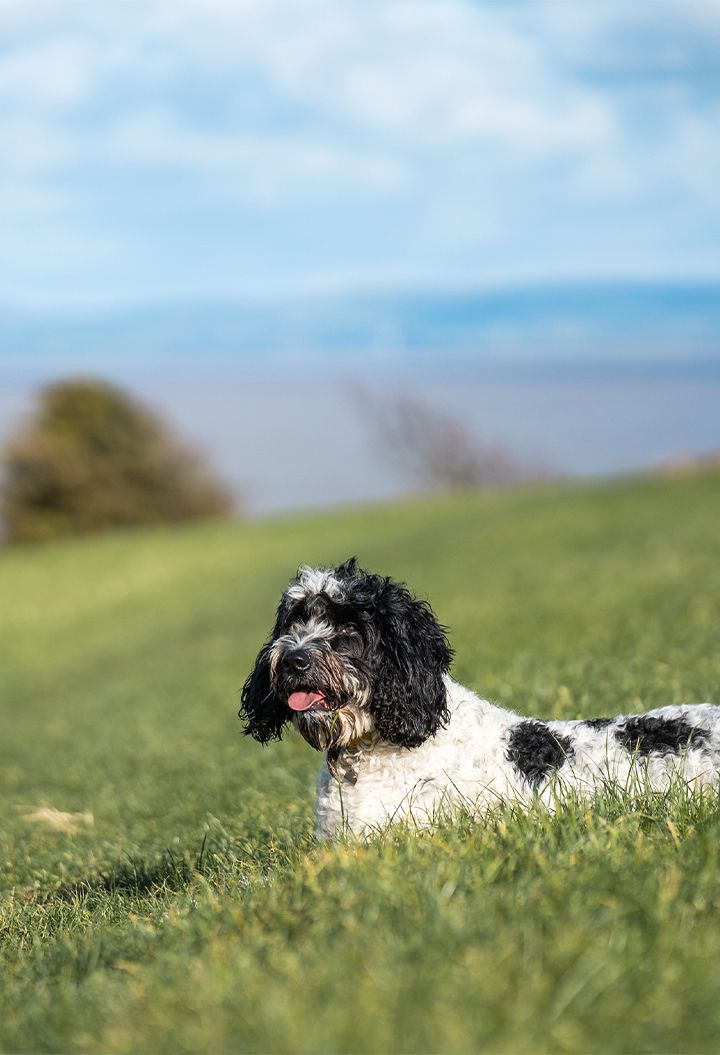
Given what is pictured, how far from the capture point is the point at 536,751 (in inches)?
216

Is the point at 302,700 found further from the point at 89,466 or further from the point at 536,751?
the point at 89,466

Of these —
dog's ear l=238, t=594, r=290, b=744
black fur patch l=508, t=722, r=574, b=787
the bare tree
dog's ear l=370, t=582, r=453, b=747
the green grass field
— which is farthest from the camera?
the bare tree

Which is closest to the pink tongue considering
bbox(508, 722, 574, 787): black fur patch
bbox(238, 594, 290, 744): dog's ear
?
bbox(238, 594, 290, 744): dog's ear

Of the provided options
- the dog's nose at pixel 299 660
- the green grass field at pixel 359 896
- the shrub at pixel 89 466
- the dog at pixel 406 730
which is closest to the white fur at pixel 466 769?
the dog at pixel 406 730

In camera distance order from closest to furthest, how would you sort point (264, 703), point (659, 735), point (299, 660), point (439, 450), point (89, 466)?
1. point (299, 660)
2. point (659, 735)
3. point (264, 703)
4. point (89, 466)
5. point (439, 450)

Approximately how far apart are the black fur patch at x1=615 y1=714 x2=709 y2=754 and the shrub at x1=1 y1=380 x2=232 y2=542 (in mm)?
43860

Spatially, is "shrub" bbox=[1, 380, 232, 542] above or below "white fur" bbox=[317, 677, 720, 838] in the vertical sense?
above

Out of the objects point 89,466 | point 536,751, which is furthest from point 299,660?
point 89,466

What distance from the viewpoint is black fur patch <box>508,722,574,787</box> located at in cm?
543

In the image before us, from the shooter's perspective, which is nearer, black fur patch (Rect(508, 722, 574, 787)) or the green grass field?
the green grass field

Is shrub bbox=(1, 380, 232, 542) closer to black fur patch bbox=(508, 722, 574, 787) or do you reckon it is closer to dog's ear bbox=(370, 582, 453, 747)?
dog's ear bbox=(370, 582, 453, 747)

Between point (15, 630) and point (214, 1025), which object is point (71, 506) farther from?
point (214, 1025)

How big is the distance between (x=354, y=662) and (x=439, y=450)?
58.6m

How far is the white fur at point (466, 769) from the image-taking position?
529 cm
